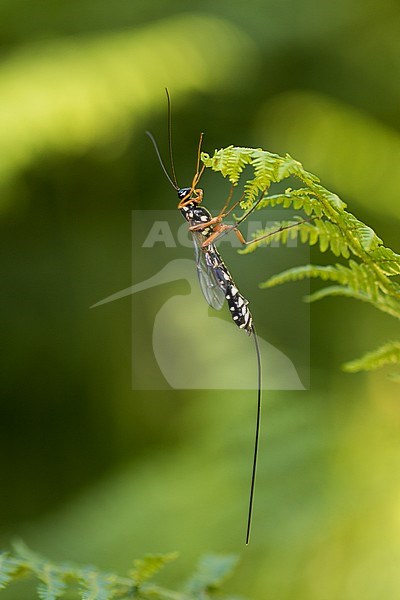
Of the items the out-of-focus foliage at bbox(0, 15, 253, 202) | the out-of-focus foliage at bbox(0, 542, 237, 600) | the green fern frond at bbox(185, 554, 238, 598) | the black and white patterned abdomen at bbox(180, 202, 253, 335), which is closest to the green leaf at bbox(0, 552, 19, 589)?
the out-of-focus foliage at bbox(0, 542, 237, 600)

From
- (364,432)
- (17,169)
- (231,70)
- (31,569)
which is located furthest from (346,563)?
(231,70)

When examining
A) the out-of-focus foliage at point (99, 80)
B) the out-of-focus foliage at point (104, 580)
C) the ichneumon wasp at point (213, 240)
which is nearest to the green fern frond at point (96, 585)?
the out-of-focus foliage at point (104, 580)

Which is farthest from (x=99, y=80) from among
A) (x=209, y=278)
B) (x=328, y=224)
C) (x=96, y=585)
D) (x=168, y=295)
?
(x=96, y=585)

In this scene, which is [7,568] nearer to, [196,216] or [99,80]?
[196,216]

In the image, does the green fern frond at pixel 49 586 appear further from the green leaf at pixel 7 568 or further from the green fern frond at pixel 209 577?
the green fern frond at pixel 209 577

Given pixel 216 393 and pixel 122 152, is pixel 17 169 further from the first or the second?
pixel 216 393
